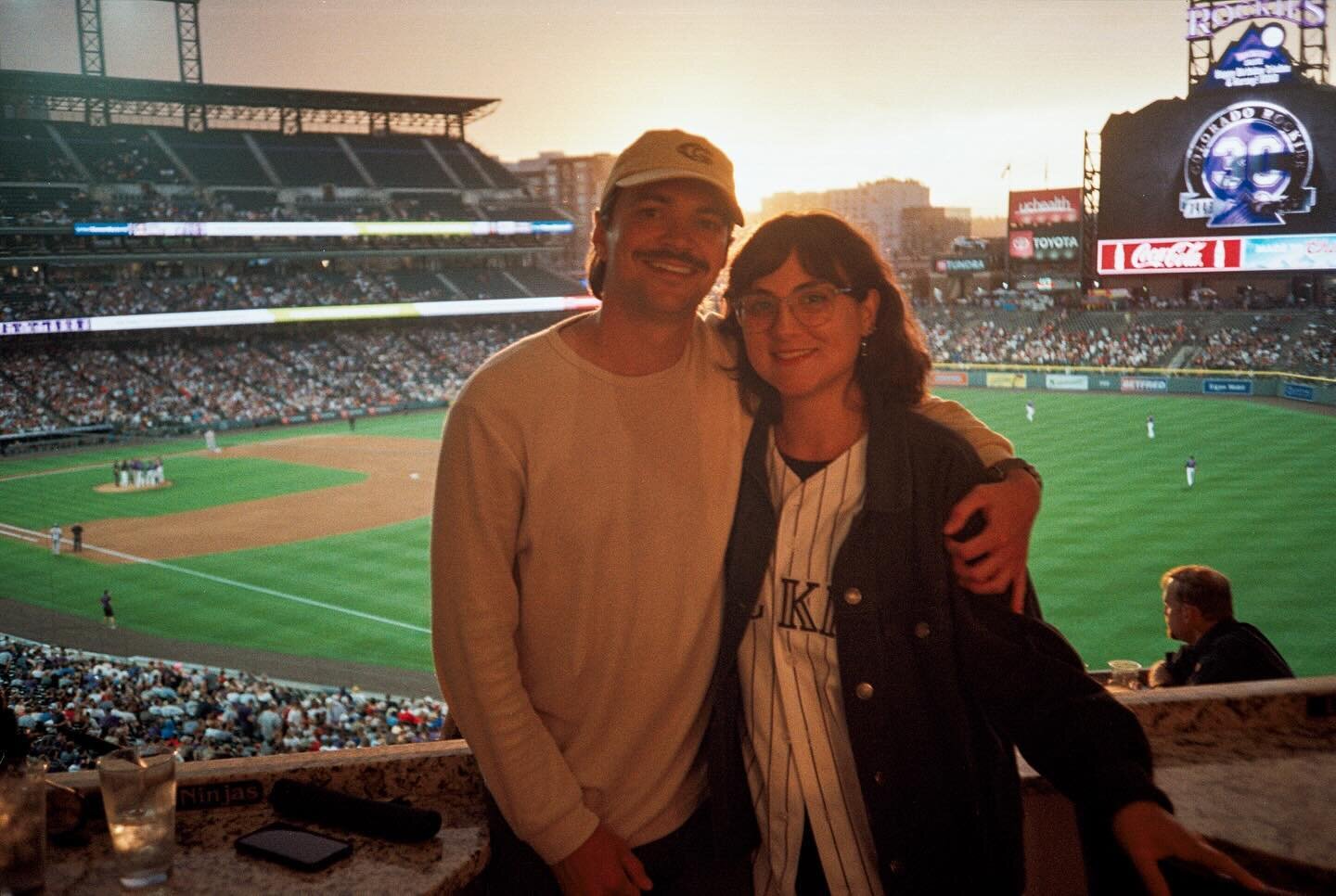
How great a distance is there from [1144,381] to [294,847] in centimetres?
4625

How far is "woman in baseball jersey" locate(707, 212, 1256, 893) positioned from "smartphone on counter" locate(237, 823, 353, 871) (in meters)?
0.86

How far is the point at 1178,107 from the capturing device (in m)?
33.7

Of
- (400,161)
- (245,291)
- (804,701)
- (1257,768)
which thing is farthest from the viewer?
(400,161)

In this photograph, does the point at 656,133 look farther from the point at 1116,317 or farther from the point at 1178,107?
the point at 1116,317

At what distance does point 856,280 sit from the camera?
243cm

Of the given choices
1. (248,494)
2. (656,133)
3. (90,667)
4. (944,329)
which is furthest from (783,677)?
(944,329)

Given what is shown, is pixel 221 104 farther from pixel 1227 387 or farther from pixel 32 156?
pixel 1227 387

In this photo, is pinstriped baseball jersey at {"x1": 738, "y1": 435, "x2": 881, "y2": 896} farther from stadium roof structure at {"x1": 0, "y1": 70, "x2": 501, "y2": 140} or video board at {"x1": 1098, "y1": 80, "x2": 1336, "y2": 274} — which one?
stadium roof structure at {"x1": 0, "y1": 70, "x2": 501, "y2": 140}

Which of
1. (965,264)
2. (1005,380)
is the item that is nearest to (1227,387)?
(1005,380)

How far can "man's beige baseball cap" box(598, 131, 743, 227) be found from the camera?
2.47m

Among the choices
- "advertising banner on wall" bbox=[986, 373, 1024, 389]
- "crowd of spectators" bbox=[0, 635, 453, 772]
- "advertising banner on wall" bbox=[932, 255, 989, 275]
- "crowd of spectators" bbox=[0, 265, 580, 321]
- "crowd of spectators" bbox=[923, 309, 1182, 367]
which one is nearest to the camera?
"crowd of spectators" bbox=[0, 635, 453, 772]

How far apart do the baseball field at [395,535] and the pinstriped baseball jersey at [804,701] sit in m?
13.8

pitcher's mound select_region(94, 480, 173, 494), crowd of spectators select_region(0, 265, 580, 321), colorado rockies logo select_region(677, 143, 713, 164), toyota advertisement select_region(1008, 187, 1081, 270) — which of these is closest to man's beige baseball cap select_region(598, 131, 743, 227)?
colorado rockies logo select_region(677, 143, 713, 164)

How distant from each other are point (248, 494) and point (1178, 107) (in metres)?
30.7
